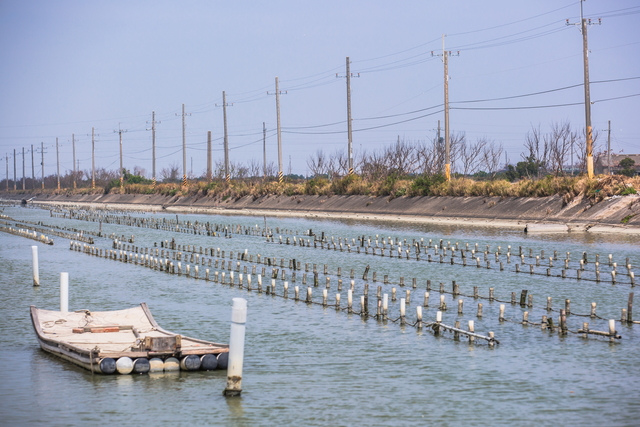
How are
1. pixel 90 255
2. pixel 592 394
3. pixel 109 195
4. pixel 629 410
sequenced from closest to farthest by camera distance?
pixel 629 410 → pixel 592 394 → pixel 90 255 → pixel 109 195

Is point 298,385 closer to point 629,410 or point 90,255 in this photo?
point 629,410

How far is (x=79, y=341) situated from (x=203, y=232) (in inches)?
1765

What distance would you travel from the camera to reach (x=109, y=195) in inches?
5709

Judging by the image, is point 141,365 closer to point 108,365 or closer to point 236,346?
point 108,365

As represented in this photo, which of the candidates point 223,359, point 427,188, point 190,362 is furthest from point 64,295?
point 427,188

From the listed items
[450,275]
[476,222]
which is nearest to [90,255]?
[450,275]

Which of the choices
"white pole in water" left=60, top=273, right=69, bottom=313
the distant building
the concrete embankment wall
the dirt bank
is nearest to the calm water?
"white pole in water" left=60, top=273, right=69, bottom=313

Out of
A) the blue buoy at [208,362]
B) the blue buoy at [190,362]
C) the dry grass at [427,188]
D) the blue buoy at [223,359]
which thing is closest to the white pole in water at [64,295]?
the blue buoy at [190,362]

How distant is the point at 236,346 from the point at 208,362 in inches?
125

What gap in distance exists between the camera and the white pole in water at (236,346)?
15164mm

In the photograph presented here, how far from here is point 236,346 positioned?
15414 millimetres

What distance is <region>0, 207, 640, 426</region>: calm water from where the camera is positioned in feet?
51.7

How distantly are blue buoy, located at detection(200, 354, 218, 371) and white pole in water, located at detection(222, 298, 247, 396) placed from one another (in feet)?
5.49

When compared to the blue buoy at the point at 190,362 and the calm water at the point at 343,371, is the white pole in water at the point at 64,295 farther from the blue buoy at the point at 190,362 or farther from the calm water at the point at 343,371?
the blue buoy at the point at 190,362
